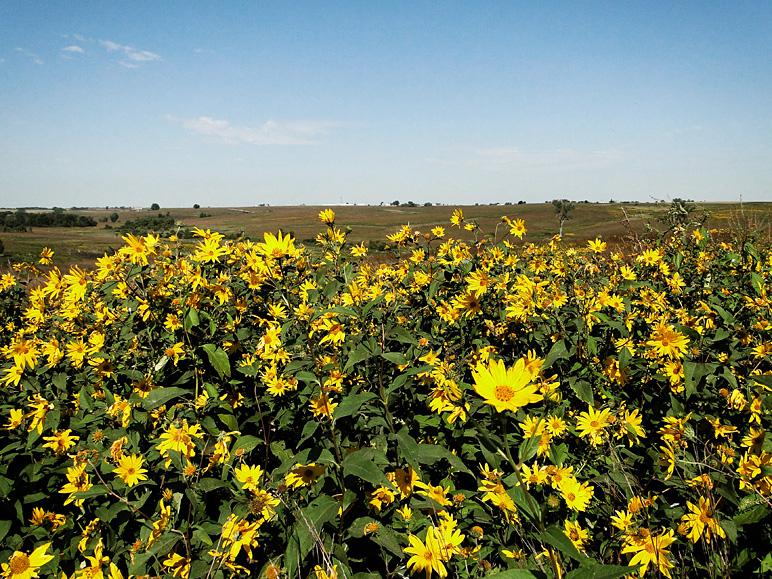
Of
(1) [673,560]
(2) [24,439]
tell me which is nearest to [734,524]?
(1) [673,560]

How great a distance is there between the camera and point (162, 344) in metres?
2.53

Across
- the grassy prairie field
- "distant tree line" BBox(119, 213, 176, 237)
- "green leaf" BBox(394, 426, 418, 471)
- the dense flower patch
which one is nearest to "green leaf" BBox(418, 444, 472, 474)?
the dense flower patch

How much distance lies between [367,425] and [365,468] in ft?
1.29

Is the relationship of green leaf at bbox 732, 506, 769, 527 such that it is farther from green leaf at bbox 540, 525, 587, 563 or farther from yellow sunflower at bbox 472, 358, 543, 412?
yellow sunflower at bbox 472, 358, 543, 412

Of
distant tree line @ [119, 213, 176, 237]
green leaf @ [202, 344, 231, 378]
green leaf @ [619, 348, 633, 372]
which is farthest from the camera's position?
distant tree line @ [119, 213, 176, 237]

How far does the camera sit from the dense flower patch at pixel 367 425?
1.68 meters

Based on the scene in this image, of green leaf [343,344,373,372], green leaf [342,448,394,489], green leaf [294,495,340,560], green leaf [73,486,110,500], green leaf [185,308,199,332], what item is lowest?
green leaf [73,486,110,500]

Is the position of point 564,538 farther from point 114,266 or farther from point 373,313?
point 114,266

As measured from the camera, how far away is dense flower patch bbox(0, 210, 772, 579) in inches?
66.3

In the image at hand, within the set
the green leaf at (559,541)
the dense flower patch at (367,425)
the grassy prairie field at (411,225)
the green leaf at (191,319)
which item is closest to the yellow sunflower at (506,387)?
the dense flower patch at (367,425)

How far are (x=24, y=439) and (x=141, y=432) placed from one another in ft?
2.48

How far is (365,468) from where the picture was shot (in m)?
1.45

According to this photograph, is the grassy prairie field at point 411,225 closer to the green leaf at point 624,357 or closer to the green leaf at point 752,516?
the green leaf at point 624,357

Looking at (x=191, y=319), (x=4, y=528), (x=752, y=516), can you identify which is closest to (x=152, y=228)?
(x=191, y=319)
